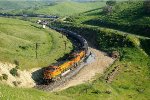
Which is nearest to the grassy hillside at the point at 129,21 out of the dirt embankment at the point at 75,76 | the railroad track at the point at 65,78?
the dirt embankment at the point at 75,76

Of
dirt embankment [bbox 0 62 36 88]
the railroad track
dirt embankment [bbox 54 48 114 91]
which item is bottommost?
dirt embankment [bbox 54 48 114 91]

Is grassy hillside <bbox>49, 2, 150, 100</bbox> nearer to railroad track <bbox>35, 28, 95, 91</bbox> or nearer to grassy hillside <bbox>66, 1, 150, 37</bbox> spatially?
grassy hillside <bbox>66, 1, 150, 37</bbox>

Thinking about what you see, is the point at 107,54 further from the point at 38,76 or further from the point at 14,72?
the point at 14,72

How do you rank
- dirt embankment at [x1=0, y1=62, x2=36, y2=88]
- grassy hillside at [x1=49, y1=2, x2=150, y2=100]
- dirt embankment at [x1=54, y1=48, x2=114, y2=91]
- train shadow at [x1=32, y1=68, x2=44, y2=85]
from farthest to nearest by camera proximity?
dirt embankment at [x1=54, y1=48, x2=114, y2=91] → train shadow at [x1=32, y1=68, x2=44, y2=85] → grassy hillside at [x1=49, y1=2, x2=150, y2=100] → dirt embankment at [x1=0, y1=62, x2=36, y2=88]

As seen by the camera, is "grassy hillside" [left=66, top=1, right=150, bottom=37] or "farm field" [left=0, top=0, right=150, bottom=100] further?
"grassy hillside" [left=66, top=1, right=150, bottom=37]

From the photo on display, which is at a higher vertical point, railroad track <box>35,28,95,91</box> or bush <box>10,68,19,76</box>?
bush <box>10,68,19,76</box>

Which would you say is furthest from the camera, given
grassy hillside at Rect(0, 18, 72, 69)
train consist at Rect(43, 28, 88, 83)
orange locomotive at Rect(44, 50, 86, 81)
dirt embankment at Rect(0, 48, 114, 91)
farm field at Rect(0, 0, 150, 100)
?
grassy hillside at Rect(0, 18, 72, 69)

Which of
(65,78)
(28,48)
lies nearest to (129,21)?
(28,48)

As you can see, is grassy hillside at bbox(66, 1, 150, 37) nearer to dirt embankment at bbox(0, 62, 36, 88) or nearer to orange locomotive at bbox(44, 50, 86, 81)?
orange locomotive at bbox(44, 50, 86, 81)

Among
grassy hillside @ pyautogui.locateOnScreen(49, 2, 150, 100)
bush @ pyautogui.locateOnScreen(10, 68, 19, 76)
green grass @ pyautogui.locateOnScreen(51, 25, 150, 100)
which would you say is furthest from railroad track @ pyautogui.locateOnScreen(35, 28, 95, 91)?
bush @ pyautogui.locateOnScreen(10, 68, 19, 76)
